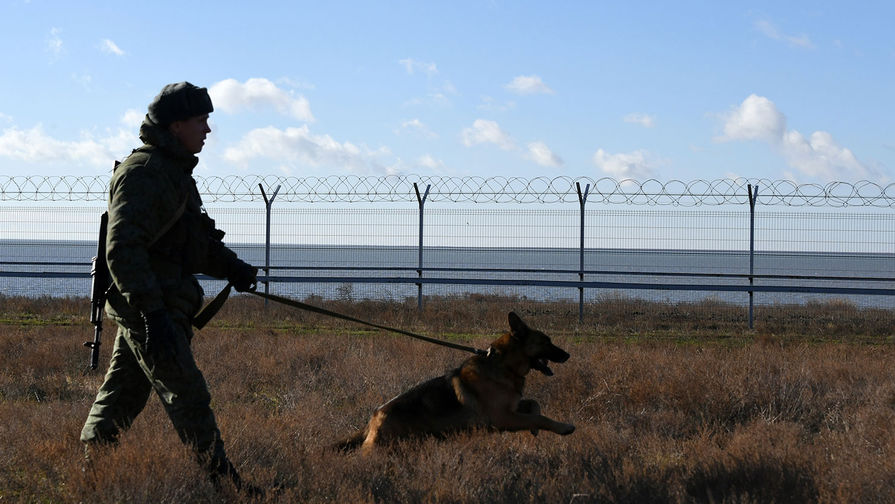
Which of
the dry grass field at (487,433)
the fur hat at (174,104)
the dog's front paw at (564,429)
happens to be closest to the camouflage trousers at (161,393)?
the dry grass field at (487,433)

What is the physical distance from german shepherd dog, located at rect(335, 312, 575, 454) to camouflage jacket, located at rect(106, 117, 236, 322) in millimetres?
1391

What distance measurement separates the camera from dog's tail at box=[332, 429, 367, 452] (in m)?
5.14

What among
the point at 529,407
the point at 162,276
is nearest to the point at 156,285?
the point at 162,276

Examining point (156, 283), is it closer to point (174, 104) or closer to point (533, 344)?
point (174, 104)

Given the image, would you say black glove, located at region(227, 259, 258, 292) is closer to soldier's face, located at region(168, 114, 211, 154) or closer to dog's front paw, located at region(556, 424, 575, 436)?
soldier's face, located at region(168, 114, 211, 154)

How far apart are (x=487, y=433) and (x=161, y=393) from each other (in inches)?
82.0

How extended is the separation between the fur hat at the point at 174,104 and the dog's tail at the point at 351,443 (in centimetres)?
204

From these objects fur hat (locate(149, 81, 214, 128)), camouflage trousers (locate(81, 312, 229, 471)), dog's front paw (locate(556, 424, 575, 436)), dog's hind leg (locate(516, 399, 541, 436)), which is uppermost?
fur hat (locate(149, 81, 214, 128))

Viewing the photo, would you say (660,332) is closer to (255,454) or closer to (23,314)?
(255,454)

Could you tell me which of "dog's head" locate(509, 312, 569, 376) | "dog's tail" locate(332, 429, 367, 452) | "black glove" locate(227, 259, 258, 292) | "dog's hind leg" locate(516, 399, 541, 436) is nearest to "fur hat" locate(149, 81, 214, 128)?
"black glove" locate(227, 259, 258, 292)

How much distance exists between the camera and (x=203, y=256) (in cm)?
441

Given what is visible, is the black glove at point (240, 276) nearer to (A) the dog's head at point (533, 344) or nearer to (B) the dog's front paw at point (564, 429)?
(A) the dog's head at point (533, 344)

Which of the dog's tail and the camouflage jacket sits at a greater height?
the camouflage jacket

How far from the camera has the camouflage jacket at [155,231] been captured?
13.0 feet
